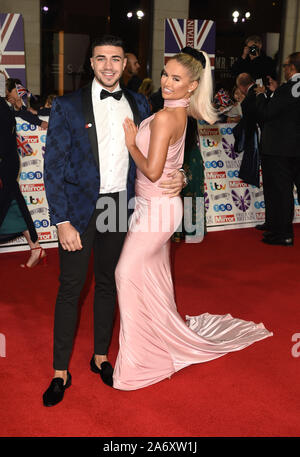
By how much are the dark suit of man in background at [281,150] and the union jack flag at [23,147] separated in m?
2.34

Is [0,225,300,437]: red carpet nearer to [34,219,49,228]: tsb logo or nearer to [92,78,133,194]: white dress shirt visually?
[34,219,49,228]: tsb logo

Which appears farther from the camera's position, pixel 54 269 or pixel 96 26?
pixel 96 26

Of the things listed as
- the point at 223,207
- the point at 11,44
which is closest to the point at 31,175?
the point at 223,207

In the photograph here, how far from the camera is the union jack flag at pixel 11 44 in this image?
8336mm

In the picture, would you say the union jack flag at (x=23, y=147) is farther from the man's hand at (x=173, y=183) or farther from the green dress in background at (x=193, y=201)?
→ the man's hand at (x=173, y=183)

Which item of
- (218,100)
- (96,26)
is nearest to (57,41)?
(96,26)

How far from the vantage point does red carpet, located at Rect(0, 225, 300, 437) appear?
2490 mm

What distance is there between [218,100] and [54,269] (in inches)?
160

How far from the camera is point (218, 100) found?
7730 millimetres

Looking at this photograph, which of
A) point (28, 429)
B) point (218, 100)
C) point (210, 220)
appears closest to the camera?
point (28, 429)

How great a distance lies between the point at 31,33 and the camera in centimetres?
998

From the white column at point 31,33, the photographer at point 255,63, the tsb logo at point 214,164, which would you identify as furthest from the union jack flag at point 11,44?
the tsb logo at point 214,164

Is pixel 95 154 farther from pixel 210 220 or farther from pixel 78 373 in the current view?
pixel 210 220

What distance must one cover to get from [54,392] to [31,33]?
865 centimetres
